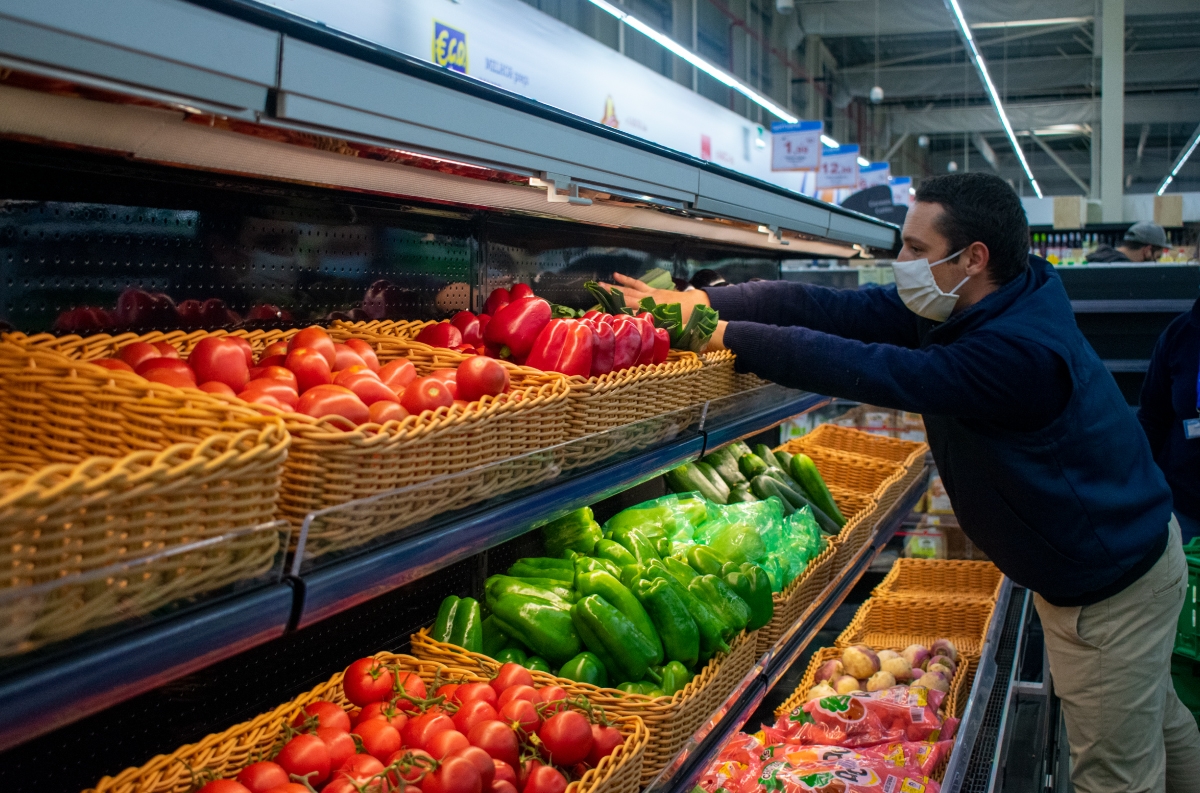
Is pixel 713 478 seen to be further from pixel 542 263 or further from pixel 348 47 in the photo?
pixel 348 47

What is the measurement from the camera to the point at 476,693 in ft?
5.62

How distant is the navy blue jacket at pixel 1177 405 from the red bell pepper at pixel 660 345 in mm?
2857

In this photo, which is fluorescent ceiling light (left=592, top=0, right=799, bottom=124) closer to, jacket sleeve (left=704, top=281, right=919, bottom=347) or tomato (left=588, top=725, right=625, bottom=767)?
jacket sleeve (left=704, top=281, right=919, bottom=347)

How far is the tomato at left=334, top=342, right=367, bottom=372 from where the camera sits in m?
1.72

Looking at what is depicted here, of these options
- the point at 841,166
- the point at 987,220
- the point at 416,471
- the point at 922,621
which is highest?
the point at 841,166

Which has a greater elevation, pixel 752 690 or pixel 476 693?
pixel 476 693

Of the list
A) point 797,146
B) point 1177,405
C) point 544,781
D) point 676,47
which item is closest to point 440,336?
point 544,781

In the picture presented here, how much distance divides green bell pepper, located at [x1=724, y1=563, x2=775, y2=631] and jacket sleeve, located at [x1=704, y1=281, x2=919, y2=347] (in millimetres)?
987

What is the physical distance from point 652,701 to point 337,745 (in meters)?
0.63

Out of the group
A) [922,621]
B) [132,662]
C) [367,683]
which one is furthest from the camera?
[922,621]

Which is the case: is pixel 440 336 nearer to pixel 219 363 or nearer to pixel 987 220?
pixel 219 363

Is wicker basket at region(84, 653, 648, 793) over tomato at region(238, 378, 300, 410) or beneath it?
beneath

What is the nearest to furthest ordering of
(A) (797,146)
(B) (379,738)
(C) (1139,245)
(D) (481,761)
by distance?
1. (D) (481,761)
2. (B) (379,738)
3. (C) (1139,245)
4. (A) (797,146)

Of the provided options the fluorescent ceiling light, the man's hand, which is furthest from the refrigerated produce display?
the fluorescent ceiling light
